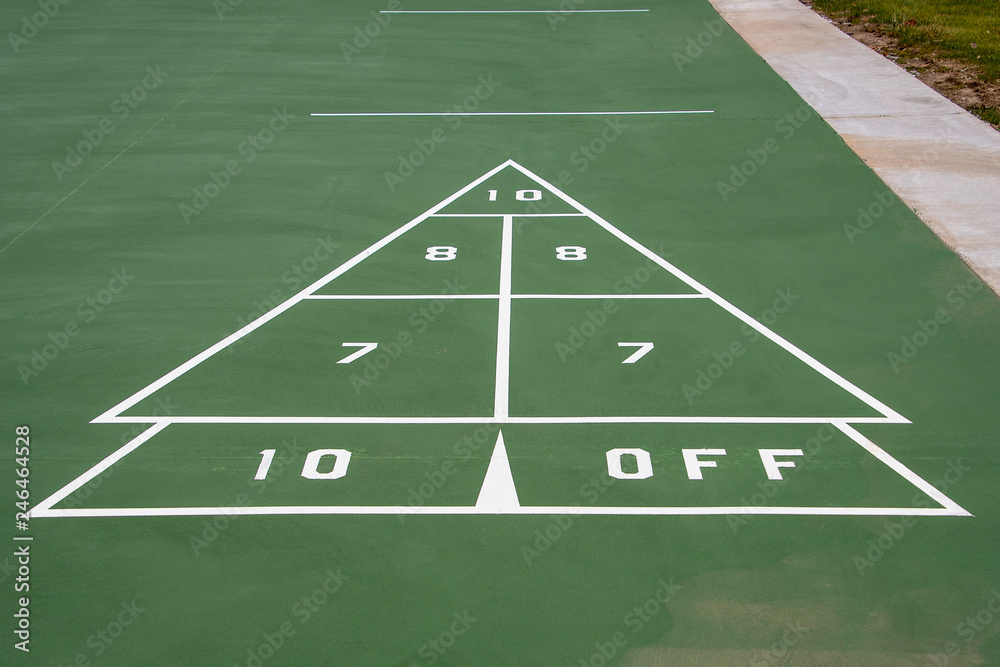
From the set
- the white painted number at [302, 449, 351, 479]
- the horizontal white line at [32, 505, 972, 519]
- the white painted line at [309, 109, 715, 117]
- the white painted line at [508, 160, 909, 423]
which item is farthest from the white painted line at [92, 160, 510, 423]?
the white painted line at [309, 109, 715, 117]

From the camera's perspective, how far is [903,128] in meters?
11.6

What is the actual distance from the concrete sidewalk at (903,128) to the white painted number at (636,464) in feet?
13.6

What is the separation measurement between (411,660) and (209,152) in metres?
8.20

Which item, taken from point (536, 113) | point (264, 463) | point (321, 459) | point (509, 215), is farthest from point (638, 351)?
point (536, 113)

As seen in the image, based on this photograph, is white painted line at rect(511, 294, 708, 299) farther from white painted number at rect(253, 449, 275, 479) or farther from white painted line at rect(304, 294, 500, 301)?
white painted number at rect(253, 449, 275, 479)

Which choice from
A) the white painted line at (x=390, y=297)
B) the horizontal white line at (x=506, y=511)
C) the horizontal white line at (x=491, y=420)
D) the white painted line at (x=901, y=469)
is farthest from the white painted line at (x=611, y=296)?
the horizontal white line at (x=506, y=511)

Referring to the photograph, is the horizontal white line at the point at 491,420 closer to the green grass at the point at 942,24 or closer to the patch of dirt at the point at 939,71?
the patch of dirt at the point at 939,71

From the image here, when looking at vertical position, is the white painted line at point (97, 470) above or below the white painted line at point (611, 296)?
below

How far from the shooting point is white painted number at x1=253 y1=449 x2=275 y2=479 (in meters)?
5.96

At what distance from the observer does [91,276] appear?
27.8 feet

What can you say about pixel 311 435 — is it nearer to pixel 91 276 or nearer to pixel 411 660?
pixel 411 660

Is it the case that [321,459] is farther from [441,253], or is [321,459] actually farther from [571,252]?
[571,252]

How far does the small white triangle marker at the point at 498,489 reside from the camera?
5699 mm

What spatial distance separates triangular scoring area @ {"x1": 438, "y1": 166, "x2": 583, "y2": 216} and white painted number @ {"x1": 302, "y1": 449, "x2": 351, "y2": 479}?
4.06m
